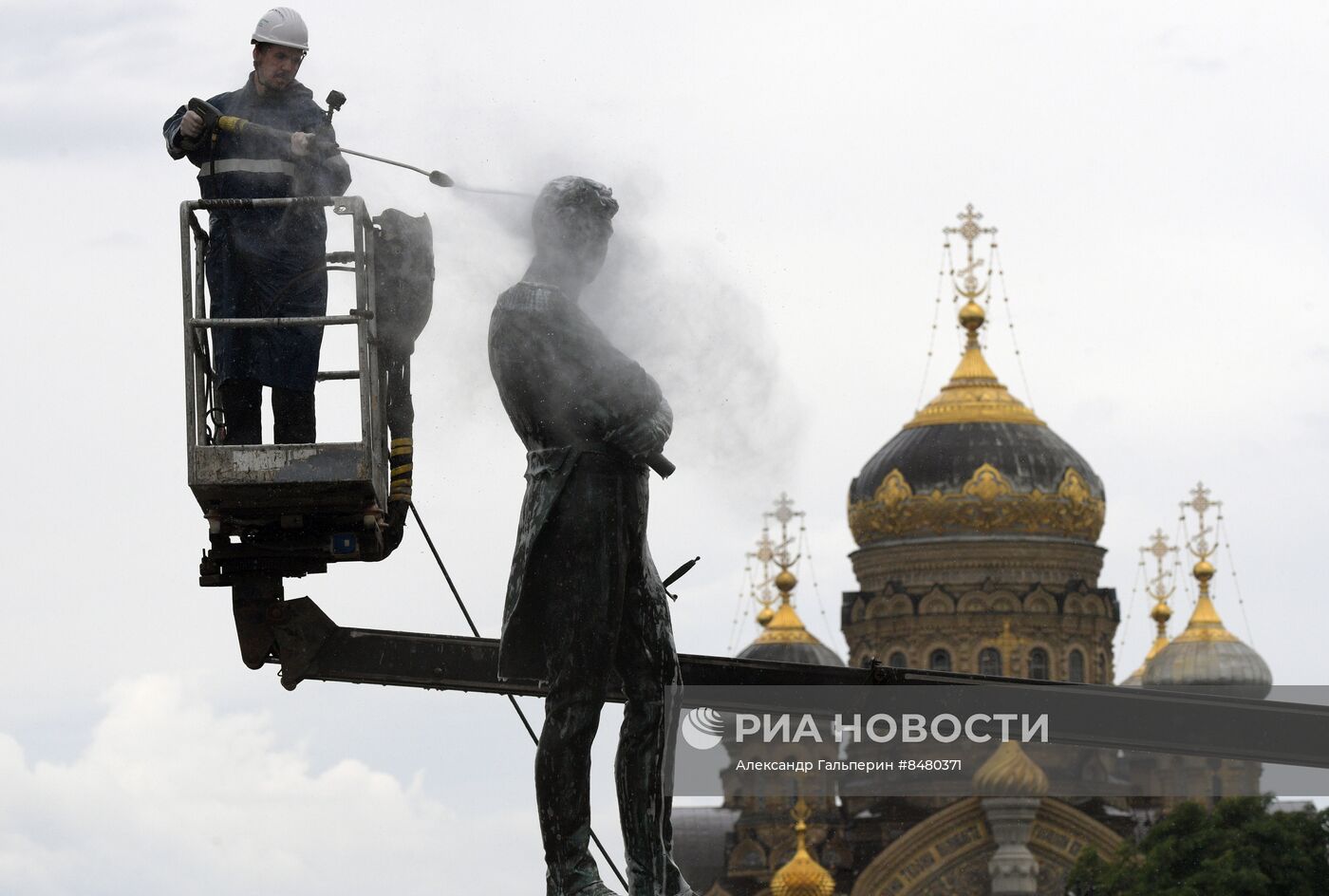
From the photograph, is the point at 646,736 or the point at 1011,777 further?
the point at 1011,777

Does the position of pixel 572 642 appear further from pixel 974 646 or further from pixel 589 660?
pixel 974 646

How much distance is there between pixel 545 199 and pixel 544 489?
97cm

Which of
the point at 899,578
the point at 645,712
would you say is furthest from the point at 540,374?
the point at 899,578

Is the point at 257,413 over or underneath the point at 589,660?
over

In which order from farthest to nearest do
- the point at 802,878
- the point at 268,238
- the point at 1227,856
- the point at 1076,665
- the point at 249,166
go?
the point at 1076,665 < the point at 802,878 < the point at 1227,856 < the point at 249,166 < the point at 268,238

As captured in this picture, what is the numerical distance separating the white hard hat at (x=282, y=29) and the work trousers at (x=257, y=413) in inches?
47.6

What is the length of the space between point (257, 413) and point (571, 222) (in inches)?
68.5

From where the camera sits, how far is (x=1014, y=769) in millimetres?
87062

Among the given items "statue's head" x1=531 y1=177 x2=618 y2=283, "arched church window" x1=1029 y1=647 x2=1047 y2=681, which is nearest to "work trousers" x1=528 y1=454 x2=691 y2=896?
"statue's head" x1=531 y1=177 x2=618 y2=283

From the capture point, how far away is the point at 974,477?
9581 cm

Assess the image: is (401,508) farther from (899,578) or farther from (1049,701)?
(899,578)

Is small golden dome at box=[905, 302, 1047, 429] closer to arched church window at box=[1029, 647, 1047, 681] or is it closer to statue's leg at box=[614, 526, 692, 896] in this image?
arched church window at box=[1029, 647, 1047, 681]

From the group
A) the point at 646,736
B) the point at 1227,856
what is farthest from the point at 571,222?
the point at 1227,856

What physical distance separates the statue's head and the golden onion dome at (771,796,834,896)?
2907 inches
